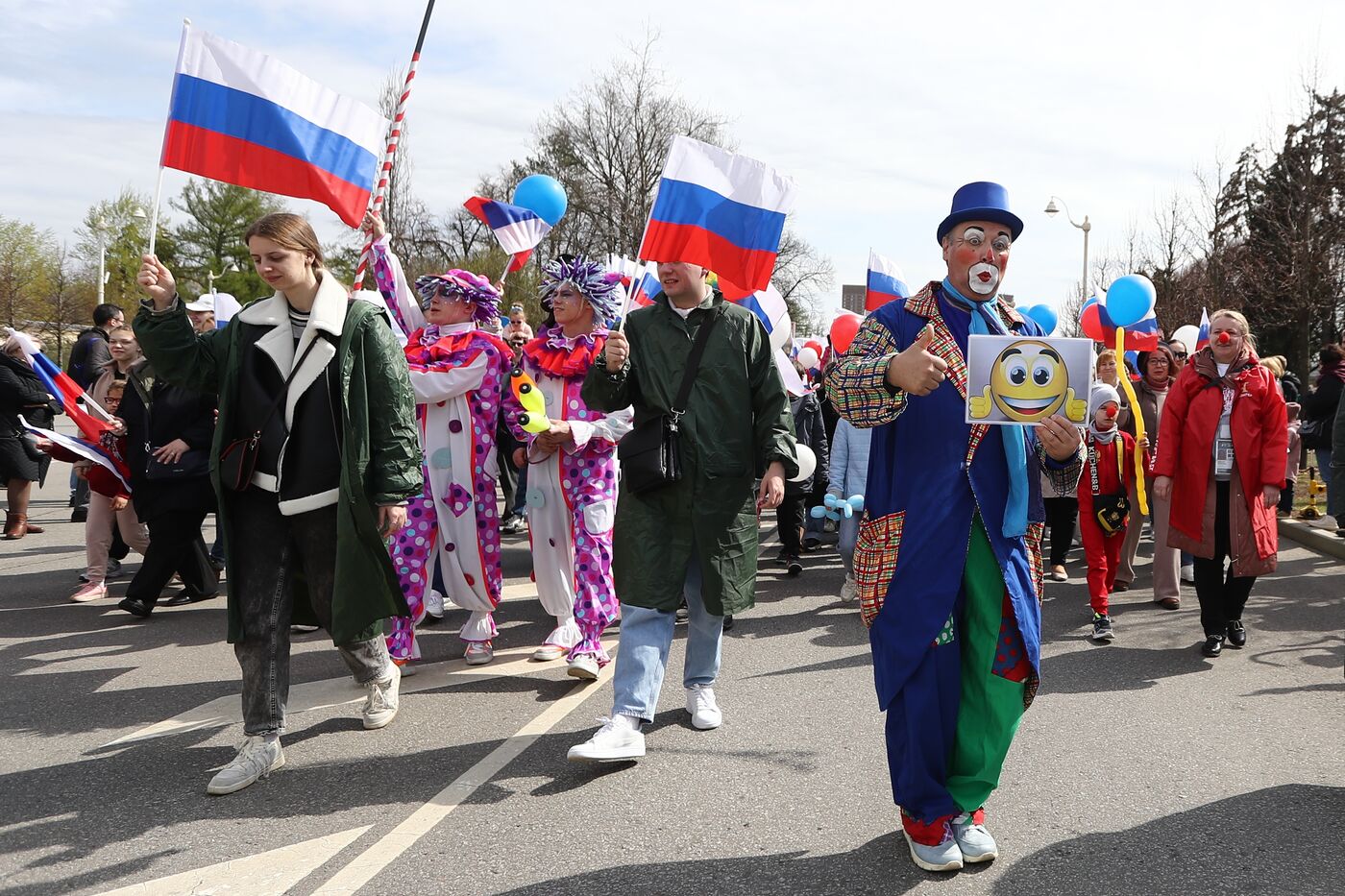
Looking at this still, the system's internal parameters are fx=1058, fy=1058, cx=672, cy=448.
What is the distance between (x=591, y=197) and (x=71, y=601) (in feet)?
92.3

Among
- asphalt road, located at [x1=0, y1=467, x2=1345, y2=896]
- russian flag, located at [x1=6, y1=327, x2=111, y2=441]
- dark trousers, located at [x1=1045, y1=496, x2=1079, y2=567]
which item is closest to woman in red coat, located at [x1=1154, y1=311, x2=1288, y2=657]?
asphalt road, located at [x1=0, y1=467, x2=1345, y2=896]

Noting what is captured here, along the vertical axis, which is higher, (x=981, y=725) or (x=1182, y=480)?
(x=1182, y=480)

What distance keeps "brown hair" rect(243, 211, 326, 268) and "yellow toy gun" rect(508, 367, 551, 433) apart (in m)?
1.43

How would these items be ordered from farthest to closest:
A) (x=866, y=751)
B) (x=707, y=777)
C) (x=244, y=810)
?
(x=866, y=751)
(x=707, y=777)
(x=244, y=810)

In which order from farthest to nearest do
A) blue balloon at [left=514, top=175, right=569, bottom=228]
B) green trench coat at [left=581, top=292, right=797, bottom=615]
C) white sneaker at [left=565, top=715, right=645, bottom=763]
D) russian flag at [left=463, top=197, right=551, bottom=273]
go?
blue balloon at [left=514, top=175, right=569, bottom=228]
russian flag at [left=463, top=197, right=551, bottom=273]
green trench coat at [left=581, top=292, right=797, bottom=615]
white sneaker at [left=565, top=715, right=645, bottom=763]

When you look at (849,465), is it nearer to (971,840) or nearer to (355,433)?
(355,433)

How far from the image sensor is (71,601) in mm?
7293

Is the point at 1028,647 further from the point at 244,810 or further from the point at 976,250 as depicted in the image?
the point at 244,810

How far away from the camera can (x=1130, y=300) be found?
8164mm

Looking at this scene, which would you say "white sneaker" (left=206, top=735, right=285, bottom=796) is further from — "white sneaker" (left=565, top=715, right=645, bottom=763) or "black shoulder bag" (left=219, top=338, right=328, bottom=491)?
"white sneaker" (left=565, top=715, right=645, bottom=763)

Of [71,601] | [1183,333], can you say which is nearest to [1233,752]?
[71,601]

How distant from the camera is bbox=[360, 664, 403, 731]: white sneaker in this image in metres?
4.59

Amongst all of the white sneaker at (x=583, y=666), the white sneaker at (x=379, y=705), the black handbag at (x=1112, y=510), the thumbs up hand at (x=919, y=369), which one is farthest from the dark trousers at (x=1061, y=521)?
the thumbs up hand at (x=919, y=369)

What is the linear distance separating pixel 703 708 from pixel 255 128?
316 centimetres
